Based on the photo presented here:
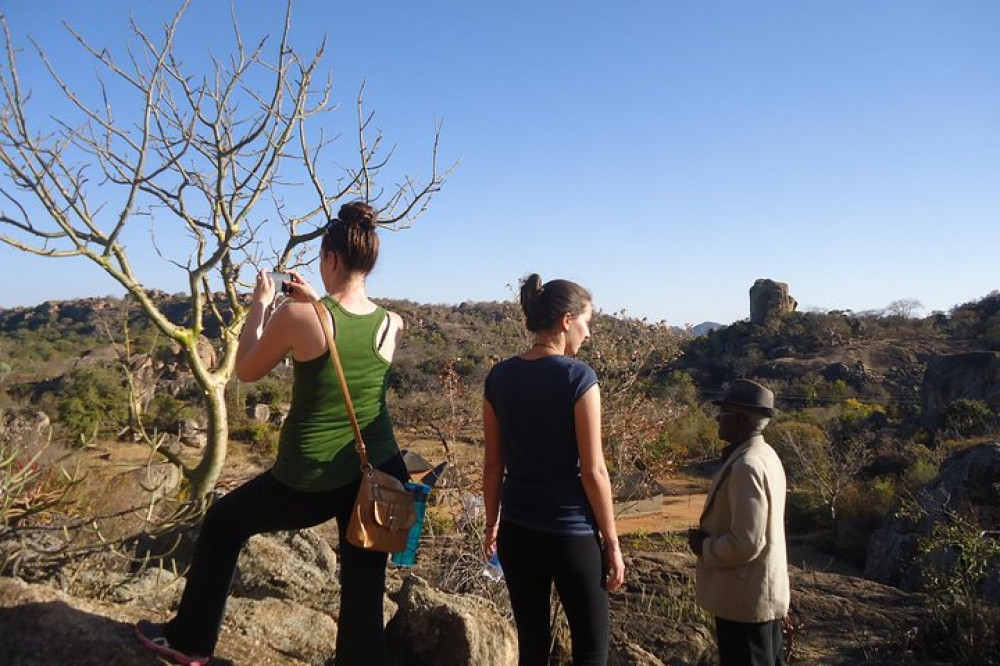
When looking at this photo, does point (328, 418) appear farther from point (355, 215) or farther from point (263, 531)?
point (355, 215)

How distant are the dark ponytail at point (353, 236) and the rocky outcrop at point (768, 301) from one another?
4701cm

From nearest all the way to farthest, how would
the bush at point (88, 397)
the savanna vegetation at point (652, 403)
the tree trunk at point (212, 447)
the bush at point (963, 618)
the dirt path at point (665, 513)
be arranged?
the tree trunk at point (212, 447) → the bush at point (963, 618) → the savanna vegetation at point (652, 403) → the dirt path at point (665, 513) → the bush at point (88, 397)

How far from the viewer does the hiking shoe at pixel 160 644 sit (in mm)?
2020

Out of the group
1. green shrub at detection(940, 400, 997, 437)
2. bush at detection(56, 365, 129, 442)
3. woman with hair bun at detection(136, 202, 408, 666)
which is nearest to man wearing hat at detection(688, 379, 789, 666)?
woman with hair bun at detection(136, 202, 408, 666)

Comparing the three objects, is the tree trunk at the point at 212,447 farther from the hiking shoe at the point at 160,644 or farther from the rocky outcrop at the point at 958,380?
the rocky outcrop at the point at 958,380

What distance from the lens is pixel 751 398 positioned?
7.75ft

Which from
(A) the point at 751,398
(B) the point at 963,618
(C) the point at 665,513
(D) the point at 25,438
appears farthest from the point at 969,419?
(D) the point at 25,438

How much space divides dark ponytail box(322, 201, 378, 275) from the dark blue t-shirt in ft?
1.87

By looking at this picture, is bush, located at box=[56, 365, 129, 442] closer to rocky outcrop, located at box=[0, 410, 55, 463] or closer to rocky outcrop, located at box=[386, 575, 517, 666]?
rocky outcrop, located at box=[0, 410, 55, 463]

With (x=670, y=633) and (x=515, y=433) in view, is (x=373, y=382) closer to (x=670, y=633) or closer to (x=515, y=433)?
(x=515, y=433)

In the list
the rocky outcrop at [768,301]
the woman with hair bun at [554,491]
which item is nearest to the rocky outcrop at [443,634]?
the woman with hair bun at [554,491]

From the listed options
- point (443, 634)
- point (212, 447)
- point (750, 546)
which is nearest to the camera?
point (750, 546)

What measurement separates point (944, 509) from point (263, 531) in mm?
8281

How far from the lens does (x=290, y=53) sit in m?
3.59
